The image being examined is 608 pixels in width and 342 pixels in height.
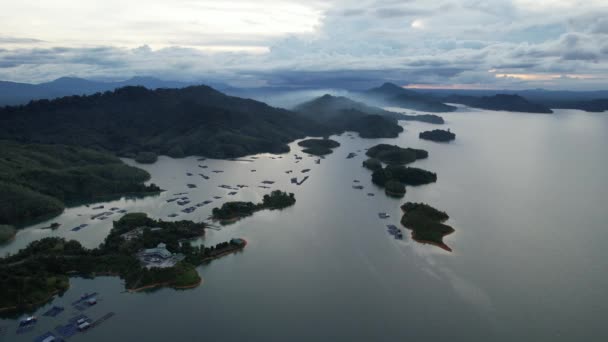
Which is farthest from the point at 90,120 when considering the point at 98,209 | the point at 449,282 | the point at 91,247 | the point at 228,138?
the point at 449,282

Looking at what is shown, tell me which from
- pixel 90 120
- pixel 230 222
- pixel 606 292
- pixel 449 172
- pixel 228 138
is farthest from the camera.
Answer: pixel 90 120

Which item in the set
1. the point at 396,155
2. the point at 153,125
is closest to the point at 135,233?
the point at 396,155

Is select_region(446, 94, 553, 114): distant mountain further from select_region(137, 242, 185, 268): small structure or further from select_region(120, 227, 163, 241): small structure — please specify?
select_region(137, 242, 185, 268): small structure

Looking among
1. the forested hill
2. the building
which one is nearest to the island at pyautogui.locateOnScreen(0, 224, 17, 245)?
the building

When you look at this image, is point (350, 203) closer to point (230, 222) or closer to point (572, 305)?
point (230, 222)

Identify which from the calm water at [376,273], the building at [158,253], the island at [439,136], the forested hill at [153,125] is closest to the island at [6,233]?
the calm water at [376,273]

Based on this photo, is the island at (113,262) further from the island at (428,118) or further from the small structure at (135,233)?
the island at (428,118)
